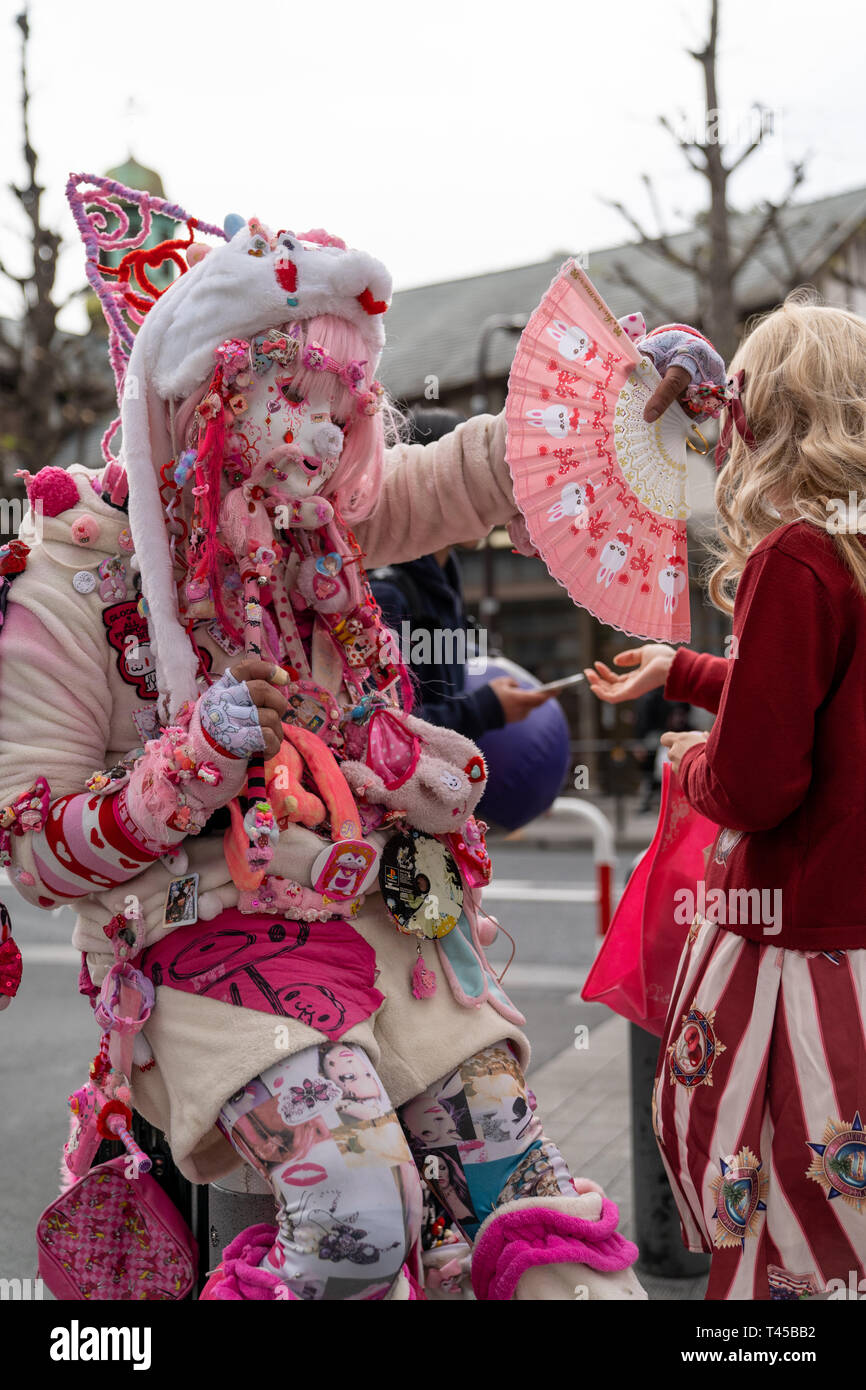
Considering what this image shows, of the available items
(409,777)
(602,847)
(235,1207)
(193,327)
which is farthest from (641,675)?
(602,847)

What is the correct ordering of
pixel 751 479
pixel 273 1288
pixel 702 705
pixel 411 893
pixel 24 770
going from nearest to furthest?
pixel 273 1288 < pixel 24 770 < pixel 411 893 < pixel 751 479 < pixel 702 705

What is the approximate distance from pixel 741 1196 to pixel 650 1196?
129cm

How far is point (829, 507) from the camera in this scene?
79.1 inches

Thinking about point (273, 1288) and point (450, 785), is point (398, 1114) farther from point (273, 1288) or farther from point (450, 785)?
point (450, 785)

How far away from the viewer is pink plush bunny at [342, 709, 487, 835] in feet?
6.46

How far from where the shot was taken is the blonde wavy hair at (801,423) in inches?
79.8

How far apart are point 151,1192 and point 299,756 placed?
733mm

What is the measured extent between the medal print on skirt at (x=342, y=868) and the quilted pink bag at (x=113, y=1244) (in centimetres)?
A: 55

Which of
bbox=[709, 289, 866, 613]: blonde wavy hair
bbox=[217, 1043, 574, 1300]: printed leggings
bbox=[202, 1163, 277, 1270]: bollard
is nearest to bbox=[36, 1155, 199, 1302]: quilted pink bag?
bbox=[202, 1163, 277, 1270]: bollard

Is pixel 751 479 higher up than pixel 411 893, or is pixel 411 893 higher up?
pixel 751 479

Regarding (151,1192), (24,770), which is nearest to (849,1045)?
(151,1192)

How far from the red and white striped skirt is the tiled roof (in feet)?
34.0

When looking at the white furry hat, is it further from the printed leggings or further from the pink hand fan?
the printed leggings

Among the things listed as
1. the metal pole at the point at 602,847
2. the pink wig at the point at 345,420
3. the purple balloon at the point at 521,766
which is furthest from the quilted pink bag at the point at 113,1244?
the metal pole at the point at 602,847
